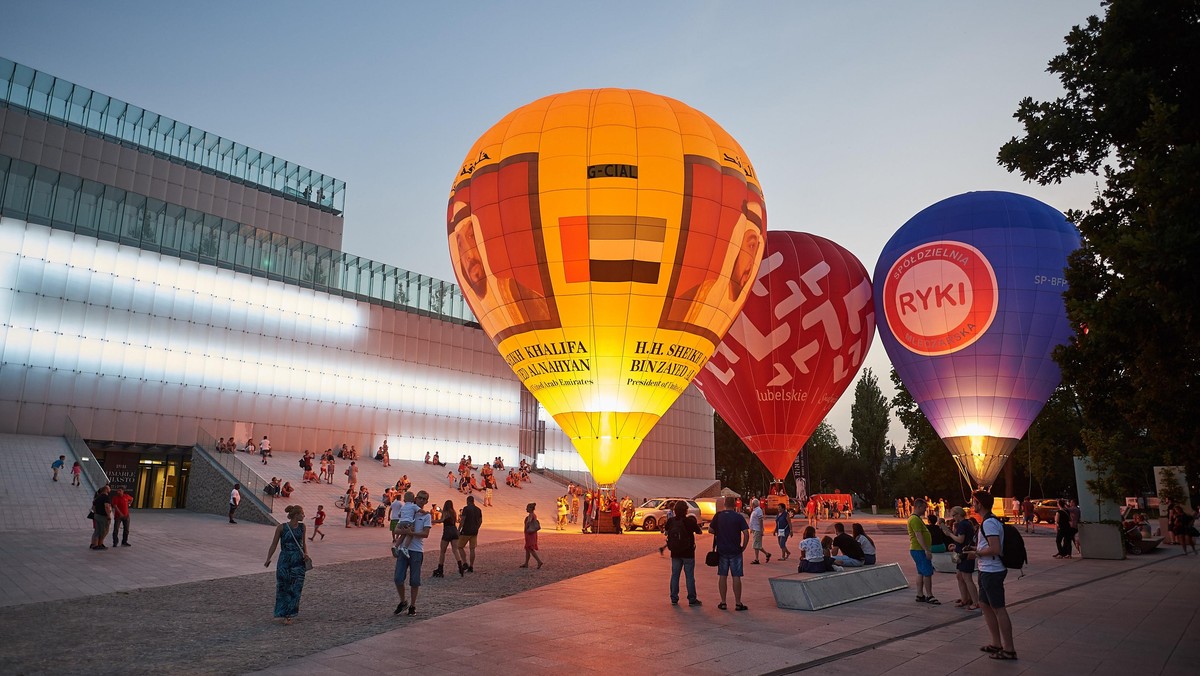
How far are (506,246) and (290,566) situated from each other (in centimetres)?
1393

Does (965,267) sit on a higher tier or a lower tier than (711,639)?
higher

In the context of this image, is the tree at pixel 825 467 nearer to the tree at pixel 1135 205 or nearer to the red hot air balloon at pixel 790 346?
the red hot air balloon at pixel 790 346

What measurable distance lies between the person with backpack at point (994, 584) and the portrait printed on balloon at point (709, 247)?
1502cm

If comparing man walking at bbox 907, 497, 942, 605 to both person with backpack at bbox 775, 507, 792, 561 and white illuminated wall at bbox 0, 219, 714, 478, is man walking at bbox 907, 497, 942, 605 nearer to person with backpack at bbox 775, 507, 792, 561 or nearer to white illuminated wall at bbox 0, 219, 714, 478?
person with backpack at bbox 775, 507, 792, 561

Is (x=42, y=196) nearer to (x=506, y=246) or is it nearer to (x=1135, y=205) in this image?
(x=506, y=246)

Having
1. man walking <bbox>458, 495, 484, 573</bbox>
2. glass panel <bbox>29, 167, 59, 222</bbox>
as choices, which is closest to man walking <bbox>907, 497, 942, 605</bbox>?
man walking <bbox>458, 495, 484, 573</bbox>

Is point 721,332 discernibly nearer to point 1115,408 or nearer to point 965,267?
point 965,267

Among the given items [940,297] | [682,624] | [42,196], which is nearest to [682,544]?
[682,624]

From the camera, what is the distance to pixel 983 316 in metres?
28.7

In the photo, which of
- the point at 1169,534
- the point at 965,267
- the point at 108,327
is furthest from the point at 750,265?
the point at 108,327

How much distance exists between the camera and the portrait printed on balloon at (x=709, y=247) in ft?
74.8

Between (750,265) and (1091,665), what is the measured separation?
18.1 meters

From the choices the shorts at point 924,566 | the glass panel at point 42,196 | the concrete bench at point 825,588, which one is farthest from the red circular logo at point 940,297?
the glass panel at point 42,196

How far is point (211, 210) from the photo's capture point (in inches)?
2121
